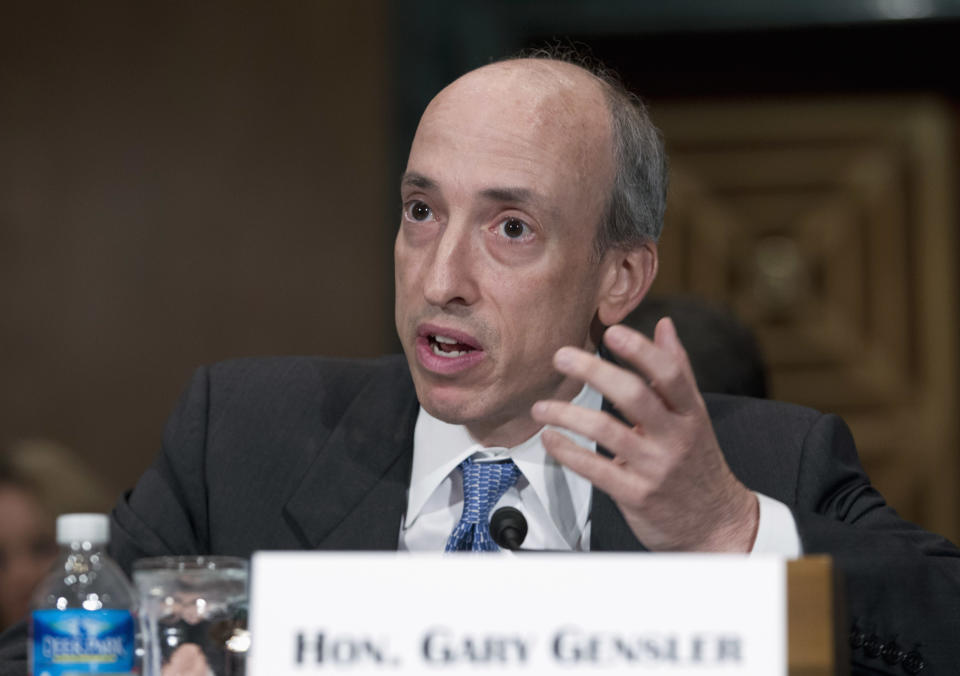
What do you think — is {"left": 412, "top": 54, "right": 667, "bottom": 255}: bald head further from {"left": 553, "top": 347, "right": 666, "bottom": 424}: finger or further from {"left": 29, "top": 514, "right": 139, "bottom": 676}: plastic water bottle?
{"left": 29, "top": 514, "right": 139, "bottom": 676}: plastic water bottle

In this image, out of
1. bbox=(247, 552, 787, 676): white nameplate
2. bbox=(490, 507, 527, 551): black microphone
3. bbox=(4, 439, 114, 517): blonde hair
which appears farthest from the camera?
bbox=(4, 439, 114, 517): blonde hair

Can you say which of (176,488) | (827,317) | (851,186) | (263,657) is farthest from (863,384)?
(263,657)

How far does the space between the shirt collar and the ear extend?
0.22 metres

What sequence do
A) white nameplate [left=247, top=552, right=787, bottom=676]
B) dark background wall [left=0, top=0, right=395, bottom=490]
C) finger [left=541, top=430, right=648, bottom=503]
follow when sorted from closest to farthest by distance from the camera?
white nameplate [left=247, top=552, right=787, bottom=676], finger [left=541, top=430, right=648, bottom=503], dark background wall [left=0, top=0, right=395, bottom=490]

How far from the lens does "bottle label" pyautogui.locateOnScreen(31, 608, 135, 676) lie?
118cm

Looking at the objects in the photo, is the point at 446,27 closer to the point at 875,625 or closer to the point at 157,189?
the point at 157,189

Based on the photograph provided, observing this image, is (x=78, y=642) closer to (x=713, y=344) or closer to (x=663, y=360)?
(x=663, y=360)

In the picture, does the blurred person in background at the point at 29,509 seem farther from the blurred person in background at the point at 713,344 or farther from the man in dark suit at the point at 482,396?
the blurred person in background at the point at 713,344

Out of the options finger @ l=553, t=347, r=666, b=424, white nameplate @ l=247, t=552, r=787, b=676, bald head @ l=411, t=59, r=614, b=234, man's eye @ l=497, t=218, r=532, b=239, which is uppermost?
bald head @ l=411, t=59, r=614, b=234

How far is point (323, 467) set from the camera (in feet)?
6.50

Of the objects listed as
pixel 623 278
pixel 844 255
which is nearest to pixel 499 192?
pixel 623 278

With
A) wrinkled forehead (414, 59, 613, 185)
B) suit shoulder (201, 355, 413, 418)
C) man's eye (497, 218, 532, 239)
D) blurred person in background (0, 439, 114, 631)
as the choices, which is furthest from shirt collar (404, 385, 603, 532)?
blurred person in background (0, 439, 114, 631)

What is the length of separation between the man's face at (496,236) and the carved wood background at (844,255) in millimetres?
2489

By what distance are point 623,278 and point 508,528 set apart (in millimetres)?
715
